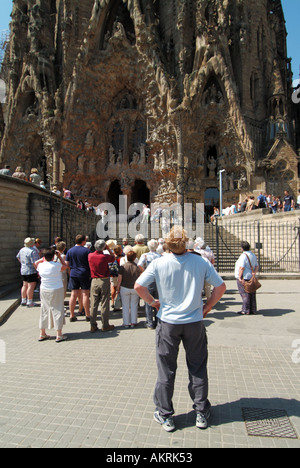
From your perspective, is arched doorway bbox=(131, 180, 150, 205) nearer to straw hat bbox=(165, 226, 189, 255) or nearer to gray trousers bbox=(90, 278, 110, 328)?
Answer: gray trousers bbox=(90, 278, 110, 328)

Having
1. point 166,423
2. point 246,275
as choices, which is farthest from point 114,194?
point 166,423

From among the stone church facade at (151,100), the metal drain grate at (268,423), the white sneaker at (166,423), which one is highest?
the stone church facade at (151,100)

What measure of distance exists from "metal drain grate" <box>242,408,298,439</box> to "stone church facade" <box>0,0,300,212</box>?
21.5 meters

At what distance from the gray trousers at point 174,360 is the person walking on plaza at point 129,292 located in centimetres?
299

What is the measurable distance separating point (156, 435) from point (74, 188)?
25.4 m

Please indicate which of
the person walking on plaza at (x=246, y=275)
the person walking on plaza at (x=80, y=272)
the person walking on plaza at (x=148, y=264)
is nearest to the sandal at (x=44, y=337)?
the person walking on plaza at (x=80, y=272)

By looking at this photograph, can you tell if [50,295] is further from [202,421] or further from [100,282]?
[202,421]

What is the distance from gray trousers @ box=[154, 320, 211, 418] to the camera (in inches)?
101

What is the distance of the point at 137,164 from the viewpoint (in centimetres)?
2691

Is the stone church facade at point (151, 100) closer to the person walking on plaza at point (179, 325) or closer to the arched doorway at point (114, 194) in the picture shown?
the arched doorway at point (114, 194)

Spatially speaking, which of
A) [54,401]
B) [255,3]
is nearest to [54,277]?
[54,401]

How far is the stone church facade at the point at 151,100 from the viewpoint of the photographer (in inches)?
976

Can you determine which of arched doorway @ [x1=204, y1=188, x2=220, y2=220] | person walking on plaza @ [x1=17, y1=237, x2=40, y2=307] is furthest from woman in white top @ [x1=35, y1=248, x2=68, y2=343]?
arched doorway @ [x1=204, y1=188, x2=220, y2=220]

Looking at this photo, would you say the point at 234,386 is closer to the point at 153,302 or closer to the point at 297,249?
the point at 153,302
